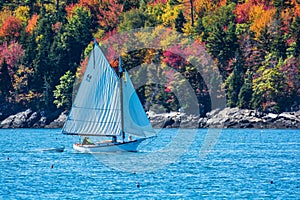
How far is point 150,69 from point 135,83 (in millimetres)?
3370

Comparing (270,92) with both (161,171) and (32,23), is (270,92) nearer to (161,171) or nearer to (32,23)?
(32,23)

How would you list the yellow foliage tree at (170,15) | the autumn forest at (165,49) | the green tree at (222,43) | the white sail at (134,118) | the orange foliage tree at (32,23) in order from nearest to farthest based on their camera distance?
1. the white sail at (134,118)
2. the autumn forest at (165,49)
3. the green tree at (222,43)
4. the yellow foliage tree at (170,15)
5. the orange foliage tree at (32,23)

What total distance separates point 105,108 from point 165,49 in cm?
6311

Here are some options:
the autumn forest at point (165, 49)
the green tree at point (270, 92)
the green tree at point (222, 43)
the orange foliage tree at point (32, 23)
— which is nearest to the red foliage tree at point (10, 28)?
the autumn forest at point (165, 49)

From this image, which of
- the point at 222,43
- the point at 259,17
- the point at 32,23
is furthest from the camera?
the point at 32,23

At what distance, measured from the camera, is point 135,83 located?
151 meters

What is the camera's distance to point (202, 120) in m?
145

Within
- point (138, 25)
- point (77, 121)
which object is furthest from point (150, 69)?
point (77, 121)

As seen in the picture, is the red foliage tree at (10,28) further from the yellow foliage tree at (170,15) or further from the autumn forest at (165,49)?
the yellow foliage tree at (170,15)

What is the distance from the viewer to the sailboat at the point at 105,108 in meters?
89.6

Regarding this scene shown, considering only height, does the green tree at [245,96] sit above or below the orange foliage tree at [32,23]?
below

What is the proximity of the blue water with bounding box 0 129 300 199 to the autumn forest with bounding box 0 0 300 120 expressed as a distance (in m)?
31.7

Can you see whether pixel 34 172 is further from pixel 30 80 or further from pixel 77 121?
pixel 30 80

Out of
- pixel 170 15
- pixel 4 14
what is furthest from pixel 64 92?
pixel 4 14
